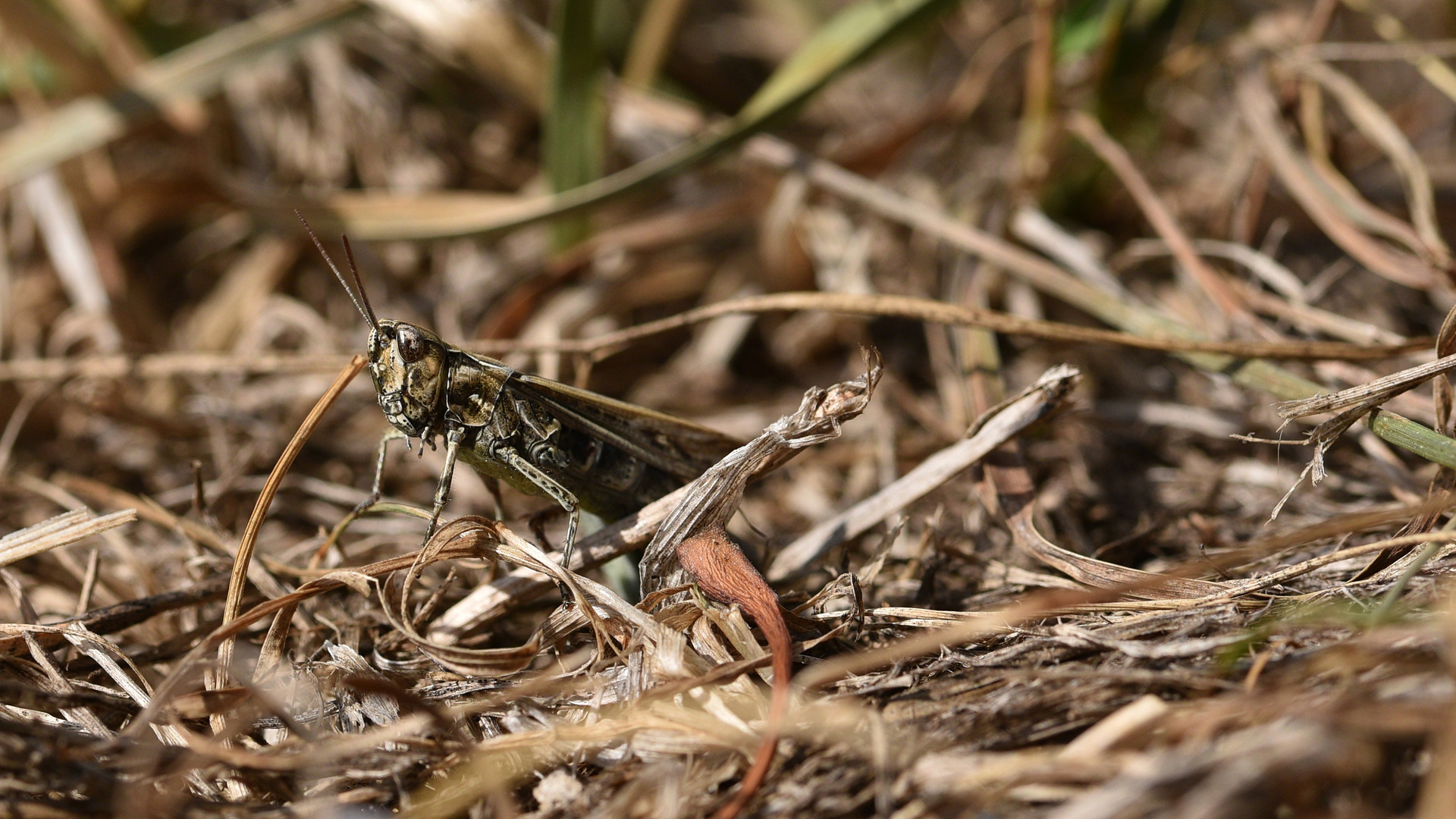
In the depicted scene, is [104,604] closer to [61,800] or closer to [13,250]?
[61,800]

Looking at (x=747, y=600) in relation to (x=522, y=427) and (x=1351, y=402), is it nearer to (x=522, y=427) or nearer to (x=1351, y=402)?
(x=522, y=427)

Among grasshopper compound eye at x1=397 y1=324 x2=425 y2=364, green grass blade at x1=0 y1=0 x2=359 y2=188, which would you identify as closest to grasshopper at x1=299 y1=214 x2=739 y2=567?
grasshopper compound eye at x1=397 y1=324 x2=425 y2=364

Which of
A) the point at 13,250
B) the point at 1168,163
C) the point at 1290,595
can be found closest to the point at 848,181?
the point at 1168,163

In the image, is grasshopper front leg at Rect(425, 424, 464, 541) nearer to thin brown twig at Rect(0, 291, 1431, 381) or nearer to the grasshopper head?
the grasshopper head

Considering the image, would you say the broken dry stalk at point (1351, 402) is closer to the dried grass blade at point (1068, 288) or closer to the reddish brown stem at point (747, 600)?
the dried grass blade at point (1068, 288)

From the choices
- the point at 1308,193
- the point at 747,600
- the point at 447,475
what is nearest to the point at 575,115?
the point at 447,475

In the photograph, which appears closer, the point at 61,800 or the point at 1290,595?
the point at 61,800

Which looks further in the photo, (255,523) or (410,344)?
(410,344)

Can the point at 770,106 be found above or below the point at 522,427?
above
